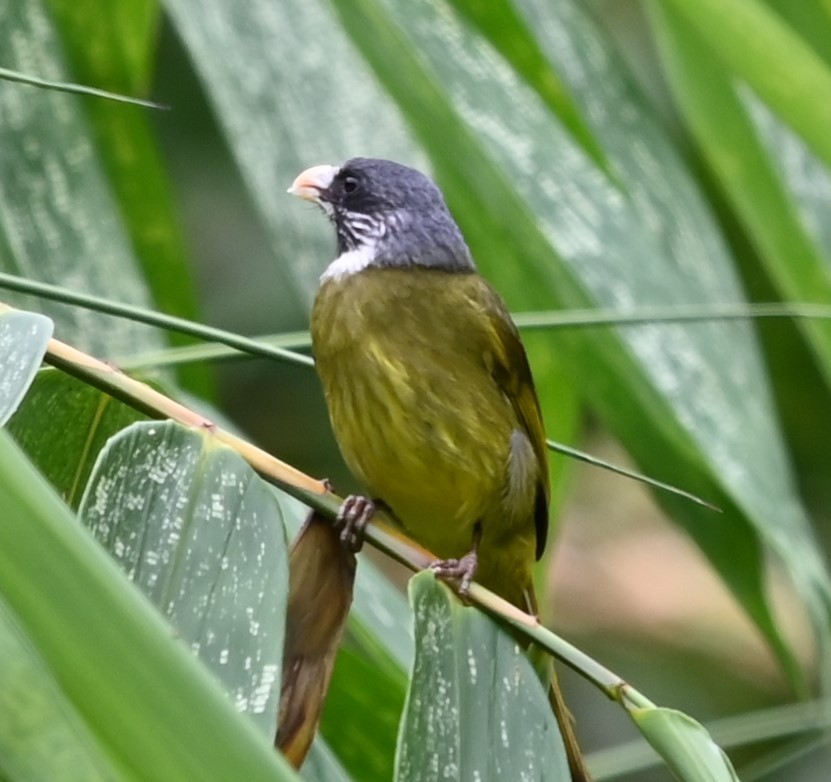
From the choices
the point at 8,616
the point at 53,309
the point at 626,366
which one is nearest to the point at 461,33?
the point at 626,366

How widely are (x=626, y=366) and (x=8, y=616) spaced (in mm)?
1323

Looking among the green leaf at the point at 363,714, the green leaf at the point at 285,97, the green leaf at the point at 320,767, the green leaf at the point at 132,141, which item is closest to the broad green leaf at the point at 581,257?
the green leaf at the point at 285,97

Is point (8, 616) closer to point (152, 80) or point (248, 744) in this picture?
point (248, 744)

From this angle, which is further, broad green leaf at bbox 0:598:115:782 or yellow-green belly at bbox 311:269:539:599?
yellow-green belly at bbox 311:269:539:599

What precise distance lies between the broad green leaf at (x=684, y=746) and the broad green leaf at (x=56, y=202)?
99cm

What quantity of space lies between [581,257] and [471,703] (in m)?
0.90

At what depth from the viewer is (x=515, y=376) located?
2184 mm

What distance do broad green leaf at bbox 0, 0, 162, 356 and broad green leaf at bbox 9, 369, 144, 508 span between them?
1.69 feet

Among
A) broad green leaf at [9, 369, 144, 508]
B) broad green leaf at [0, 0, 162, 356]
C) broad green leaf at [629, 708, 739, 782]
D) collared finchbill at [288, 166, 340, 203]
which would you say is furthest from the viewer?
collared finchbill at [288, 166, 340, 203]

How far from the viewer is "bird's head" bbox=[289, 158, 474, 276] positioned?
2316mm

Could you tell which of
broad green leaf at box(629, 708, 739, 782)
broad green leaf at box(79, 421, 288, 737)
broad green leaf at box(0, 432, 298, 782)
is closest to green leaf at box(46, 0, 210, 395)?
broad green leaf at box(79, 421, 288, 737)

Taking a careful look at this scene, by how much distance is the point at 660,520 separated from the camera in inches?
204

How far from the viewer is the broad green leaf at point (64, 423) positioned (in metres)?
1.31

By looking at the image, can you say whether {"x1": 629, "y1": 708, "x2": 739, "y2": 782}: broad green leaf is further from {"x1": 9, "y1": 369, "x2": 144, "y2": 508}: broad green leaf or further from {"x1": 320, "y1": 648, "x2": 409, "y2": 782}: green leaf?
{"x1": 320, "y1": 648, "x2": 409, "y2": 782}: green leaf
